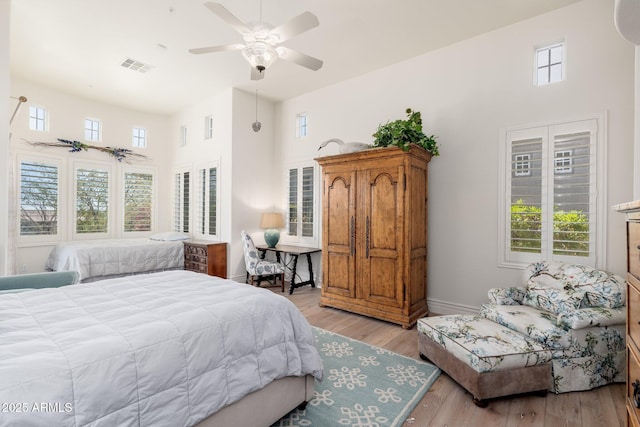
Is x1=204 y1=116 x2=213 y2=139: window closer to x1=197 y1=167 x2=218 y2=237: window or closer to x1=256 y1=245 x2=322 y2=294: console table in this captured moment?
x1=197 y1=167 x2=218 y2=237: window

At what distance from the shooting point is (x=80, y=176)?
18.8 ft

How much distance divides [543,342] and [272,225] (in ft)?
13.6

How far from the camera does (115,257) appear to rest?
5.08 meters

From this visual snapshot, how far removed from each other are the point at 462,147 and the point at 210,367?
367 centimetres

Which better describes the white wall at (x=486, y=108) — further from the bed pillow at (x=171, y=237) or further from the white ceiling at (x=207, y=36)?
the bed pillow at (x=171, y=237)

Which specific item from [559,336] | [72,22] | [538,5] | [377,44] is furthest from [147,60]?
[559,336]

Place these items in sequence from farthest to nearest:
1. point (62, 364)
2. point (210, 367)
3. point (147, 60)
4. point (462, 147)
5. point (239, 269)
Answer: point (239, 269), point (147, 60), point (462, 147), point (210, 367), point (62, 364)

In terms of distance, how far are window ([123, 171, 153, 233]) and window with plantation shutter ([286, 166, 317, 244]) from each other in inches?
126

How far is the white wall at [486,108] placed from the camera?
2982mm

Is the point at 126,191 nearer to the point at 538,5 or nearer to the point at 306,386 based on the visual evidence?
the point at 306,386

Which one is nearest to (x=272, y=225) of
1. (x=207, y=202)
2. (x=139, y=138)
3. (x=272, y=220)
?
(x=272, y=220)

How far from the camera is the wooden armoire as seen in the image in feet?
11.7

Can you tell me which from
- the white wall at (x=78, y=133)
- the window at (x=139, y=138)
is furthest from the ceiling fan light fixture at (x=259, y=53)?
the window at (x=139, y=138)

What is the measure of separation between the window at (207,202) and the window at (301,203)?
1.38 meters
